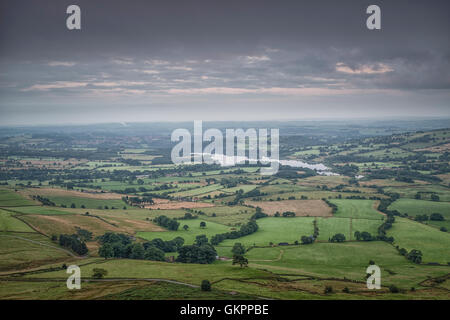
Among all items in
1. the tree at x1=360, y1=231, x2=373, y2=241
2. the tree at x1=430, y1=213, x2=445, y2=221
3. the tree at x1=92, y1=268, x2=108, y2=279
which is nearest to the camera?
the tree at x1=92, y1=268, x2=108, y2=279

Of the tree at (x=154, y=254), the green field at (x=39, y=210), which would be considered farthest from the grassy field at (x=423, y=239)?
the green field at (x=39, y=210)

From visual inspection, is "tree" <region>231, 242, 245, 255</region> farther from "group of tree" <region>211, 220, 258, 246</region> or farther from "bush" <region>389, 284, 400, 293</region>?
"bush" <region>389, 284, 400, 293</region>

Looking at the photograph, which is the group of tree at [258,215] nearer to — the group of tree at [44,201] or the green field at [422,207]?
the green field at [422,207]

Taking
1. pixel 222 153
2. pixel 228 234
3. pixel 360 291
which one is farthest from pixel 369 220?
pixel 222 153

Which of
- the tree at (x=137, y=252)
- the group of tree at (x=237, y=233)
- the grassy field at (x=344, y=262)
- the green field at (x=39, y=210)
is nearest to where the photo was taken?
the grassy field at (x=344, y=262)

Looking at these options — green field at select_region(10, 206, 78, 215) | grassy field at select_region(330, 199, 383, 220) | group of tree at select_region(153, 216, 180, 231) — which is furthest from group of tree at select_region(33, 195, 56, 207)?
grassy field at select_region(330, 199, 383, 220)
